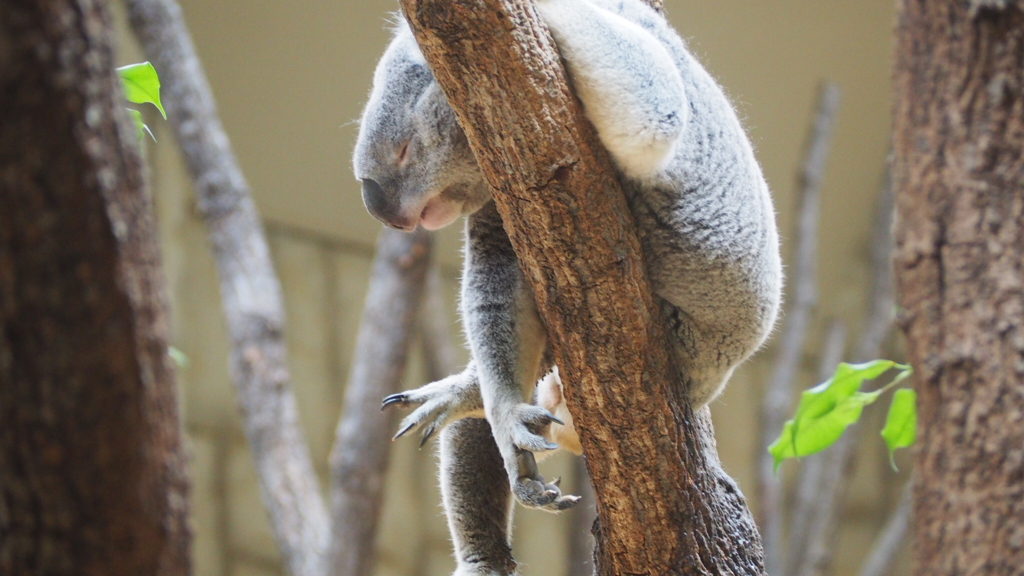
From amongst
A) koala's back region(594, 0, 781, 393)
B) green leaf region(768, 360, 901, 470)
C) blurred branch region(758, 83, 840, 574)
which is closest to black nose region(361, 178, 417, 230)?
koala's back region(594, 0, 781, 393)

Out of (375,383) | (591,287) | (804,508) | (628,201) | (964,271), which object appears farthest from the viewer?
(804,508)

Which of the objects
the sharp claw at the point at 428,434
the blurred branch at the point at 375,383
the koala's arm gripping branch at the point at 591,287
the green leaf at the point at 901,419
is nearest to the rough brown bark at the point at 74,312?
the koala's arm gripping branch at the point at 591,287

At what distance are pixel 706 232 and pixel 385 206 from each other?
68 centimetres

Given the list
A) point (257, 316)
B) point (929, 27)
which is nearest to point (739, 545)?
point (929, 27)

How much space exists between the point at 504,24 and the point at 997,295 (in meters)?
0.86

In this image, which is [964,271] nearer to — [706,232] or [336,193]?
[706,232]

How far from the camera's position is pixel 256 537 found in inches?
260

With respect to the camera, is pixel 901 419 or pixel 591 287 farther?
pixel 901 419

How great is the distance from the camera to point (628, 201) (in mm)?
1795

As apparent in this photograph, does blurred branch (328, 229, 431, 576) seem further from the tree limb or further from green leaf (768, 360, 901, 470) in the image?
the tree limb

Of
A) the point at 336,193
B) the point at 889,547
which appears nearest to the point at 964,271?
the point at 889,547

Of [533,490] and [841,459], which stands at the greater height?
[533,490]

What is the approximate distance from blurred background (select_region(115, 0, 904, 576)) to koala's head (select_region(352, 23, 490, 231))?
142 inches

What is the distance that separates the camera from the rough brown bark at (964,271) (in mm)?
1334
